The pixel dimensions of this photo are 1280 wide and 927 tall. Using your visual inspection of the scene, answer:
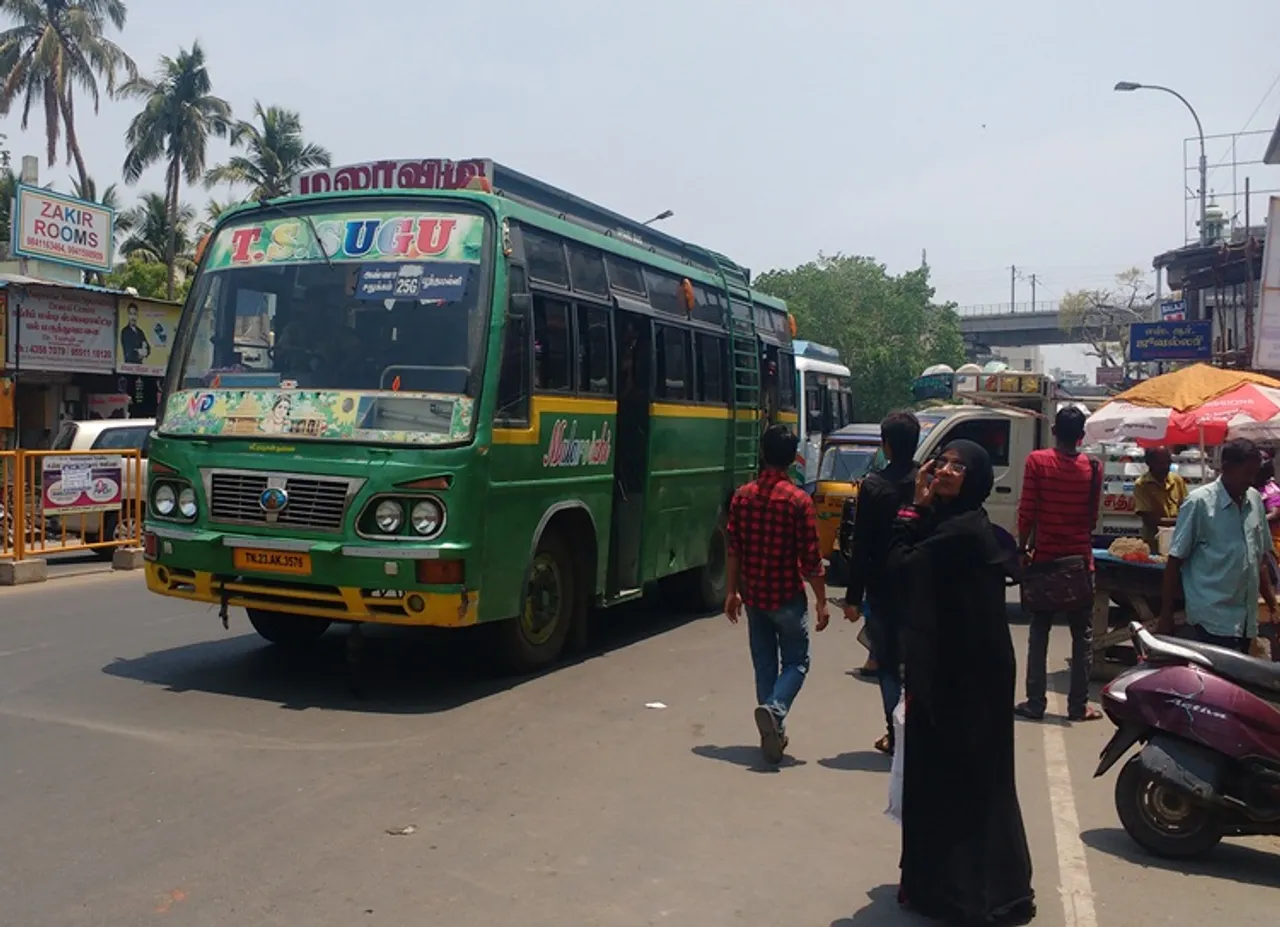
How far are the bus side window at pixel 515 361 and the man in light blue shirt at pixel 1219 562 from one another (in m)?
3.98

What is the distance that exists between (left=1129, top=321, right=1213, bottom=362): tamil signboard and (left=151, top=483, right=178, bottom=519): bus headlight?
112 feet

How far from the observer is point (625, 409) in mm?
10195

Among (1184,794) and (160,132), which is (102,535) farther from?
(160,132)

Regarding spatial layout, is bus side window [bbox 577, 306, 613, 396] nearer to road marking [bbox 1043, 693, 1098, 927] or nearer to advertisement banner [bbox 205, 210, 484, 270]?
advertisement banner [bbox 205, 210, 484, 270]

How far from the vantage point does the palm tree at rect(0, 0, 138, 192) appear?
44906 mm

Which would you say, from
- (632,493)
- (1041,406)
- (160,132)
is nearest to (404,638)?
(632,493)

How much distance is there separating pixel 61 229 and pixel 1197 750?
25.6 metres

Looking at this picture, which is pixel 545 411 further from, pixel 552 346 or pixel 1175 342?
pixel 1175 342

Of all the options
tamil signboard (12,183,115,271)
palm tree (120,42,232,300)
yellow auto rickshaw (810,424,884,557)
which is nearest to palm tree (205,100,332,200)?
palm tree (120,42,232,300)

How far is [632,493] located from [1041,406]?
21.9 feet

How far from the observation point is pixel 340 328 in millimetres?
7781

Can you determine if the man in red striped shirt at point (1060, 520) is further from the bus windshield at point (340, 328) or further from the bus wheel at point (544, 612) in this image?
the bus windshield at point (340, 328)

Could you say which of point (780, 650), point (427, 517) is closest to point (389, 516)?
point (427, 517)

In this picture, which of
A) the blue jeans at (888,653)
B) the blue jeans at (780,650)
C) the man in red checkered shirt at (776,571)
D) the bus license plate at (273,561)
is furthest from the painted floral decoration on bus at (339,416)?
the blue jeans at (888,653)
